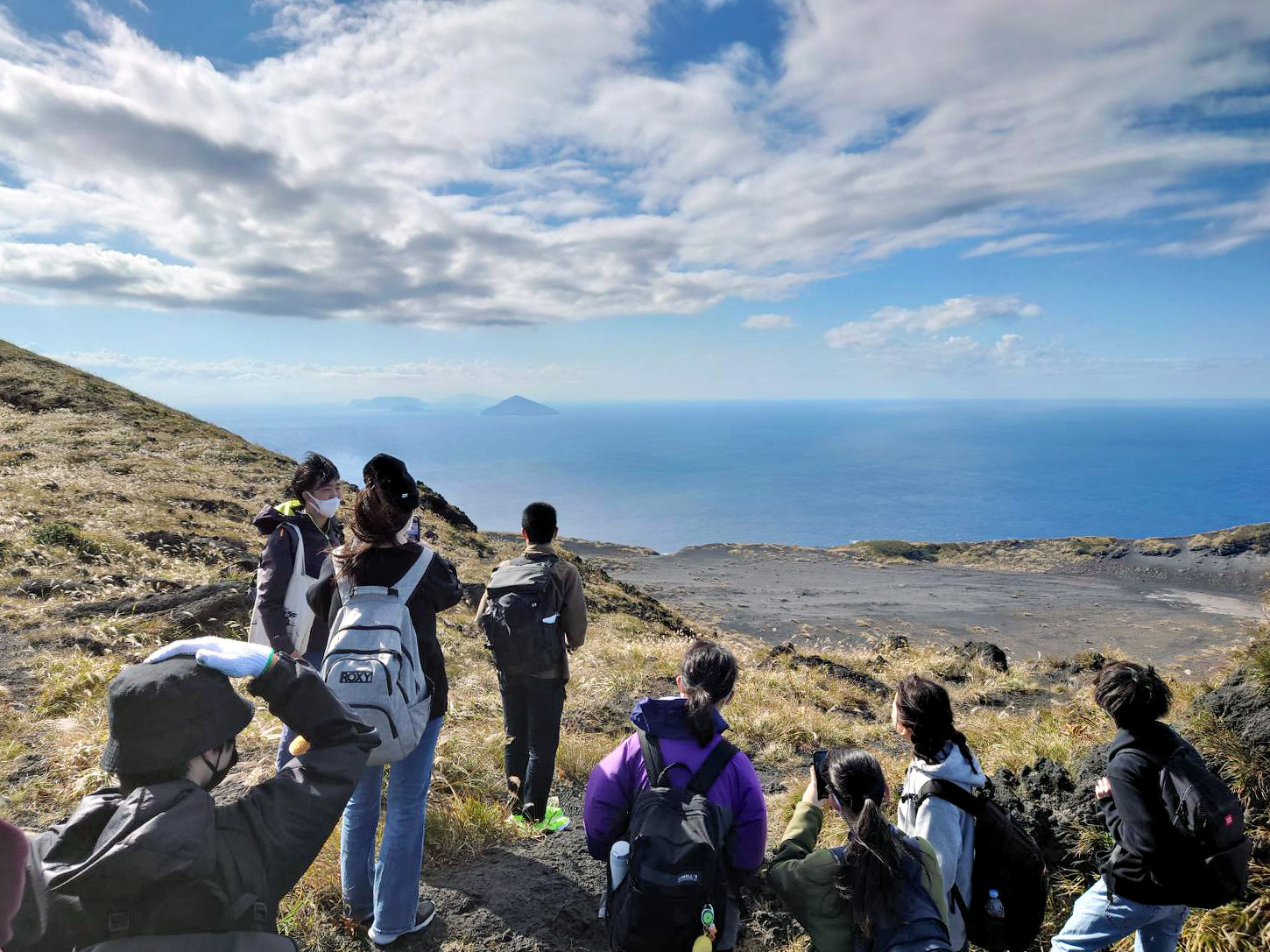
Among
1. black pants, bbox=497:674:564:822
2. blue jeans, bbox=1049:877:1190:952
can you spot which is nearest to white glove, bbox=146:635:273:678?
black pants, bbox=497:674:564:822

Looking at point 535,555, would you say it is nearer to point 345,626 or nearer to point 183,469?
point 345,626

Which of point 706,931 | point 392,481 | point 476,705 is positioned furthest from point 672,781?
point 476,705

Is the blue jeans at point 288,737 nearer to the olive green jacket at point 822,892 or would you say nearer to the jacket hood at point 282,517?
the jacket hood at point 282,517

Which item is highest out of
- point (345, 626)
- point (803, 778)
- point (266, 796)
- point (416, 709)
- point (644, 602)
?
point (345, 626)

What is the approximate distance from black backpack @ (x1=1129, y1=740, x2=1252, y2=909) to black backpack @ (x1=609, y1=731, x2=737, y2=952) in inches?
87.3

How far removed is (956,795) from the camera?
2979 mm

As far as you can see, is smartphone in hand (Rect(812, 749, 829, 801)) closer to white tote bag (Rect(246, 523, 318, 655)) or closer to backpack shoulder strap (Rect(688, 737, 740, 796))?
backpack shoulder strap (Rect(688, 737, 740, 796))

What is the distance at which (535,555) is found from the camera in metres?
4.87

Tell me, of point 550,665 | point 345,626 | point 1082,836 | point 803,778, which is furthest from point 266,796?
point 803,778

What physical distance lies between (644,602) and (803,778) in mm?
20523

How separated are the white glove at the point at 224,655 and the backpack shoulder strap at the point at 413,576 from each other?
137cm

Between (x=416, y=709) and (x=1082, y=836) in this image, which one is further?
(x=1082, y=836)

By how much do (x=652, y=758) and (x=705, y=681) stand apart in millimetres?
426

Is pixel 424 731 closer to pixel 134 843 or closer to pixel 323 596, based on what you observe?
pixel 323 596
